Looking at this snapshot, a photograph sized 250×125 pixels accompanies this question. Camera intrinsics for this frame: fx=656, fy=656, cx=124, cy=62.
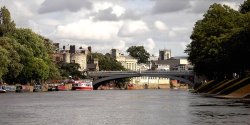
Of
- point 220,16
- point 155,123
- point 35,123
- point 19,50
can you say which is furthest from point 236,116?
point 19,50

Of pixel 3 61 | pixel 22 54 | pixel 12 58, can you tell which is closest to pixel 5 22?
pixel 22 54

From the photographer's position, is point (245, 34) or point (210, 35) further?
point (210, 35)

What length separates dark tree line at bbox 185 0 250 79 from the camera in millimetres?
102125

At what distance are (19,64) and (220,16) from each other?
4592cm

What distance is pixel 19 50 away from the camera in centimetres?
15275

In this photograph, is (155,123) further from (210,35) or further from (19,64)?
(19,64)

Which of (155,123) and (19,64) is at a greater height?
(19,64)

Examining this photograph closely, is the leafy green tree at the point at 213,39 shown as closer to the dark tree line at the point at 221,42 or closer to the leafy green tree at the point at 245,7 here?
the dark tree line at the point at 221,42

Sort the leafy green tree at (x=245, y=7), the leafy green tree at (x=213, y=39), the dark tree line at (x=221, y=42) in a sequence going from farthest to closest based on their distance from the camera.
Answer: the leafy green tree at (x=245, y=7) < the leafy green tree at (x=213, y=39) < the dark tree line at (x=221, y=42)

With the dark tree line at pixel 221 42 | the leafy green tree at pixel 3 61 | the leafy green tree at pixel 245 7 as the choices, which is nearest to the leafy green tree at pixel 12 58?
the leafy green tree at pixel 3 61

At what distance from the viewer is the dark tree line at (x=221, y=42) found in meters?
102

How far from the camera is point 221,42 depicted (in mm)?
118375

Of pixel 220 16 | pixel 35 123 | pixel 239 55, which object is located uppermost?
pixel 220 16

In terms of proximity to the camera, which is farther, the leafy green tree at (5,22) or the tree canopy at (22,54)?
the leafy green tree at (5,22)
